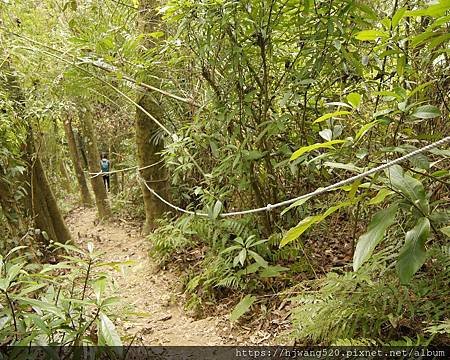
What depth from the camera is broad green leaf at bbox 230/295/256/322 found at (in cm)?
303

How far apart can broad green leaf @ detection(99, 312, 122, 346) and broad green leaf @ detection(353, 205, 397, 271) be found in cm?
106

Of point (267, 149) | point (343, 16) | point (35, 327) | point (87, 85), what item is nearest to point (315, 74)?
point (343, 16)

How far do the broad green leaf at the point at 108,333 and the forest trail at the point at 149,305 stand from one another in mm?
207

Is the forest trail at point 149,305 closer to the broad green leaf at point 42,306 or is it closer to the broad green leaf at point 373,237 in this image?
the broad green leaf at point 42,306

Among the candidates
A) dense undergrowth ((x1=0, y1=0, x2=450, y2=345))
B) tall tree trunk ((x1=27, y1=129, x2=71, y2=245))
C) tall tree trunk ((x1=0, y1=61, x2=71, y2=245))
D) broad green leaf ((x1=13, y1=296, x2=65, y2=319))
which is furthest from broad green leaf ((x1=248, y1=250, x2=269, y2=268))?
tall tree trunk ((x1=27, y1=129, x2=71, y2=245))

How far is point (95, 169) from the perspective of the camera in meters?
9.83

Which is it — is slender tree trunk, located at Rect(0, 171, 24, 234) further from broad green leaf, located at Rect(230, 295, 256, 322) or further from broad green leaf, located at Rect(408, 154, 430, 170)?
broad green leaf, located at Rect(408, 154, 430, 170)

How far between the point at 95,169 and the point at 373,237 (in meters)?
9.33

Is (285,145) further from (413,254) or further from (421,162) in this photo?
(413,254)

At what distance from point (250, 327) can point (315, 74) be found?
2.18 metres

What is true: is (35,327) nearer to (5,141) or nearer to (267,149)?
(267,149)

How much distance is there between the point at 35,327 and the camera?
171 centimetres

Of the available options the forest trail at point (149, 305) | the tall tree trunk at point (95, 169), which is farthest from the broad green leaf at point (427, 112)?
the tall tree trunk at point (95, 169)

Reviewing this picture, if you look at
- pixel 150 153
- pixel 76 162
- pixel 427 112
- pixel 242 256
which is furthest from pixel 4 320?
pixel 76 162
